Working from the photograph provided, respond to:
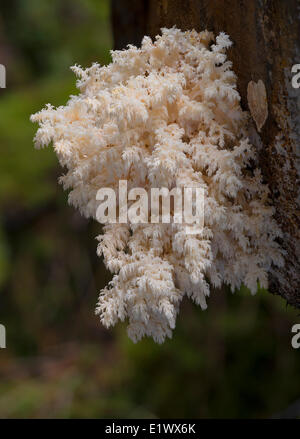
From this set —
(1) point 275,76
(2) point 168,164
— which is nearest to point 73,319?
(2) point 168,164

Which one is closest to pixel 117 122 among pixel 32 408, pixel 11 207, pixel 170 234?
pixel 170 234

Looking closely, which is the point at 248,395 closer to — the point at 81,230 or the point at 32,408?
the point at 32,408

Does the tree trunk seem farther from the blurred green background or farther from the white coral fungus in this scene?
the blurred green background

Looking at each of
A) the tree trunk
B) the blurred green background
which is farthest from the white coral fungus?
the blurred green background

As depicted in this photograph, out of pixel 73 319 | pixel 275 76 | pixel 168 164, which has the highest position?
pixel 73 319

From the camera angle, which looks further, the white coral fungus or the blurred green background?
the blurred green background

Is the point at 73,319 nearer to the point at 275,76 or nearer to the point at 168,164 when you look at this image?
the point at 168,164
